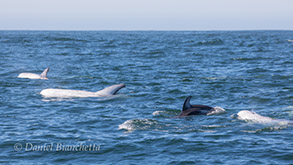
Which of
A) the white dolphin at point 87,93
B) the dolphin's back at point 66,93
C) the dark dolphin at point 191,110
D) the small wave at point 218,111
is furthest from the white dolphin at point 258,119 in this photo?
the dolphin's back at point 66,93

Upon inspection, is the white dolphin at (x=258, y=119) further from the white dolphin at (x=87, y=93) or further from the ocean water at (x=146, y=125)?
the white dolphin at (x=87, y=93)

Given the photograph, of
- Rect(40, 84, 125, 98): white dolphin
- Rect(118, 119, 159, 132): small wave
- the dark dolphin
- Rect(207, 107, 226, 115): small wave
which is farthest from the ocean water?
Rect(40, 84, 125, 98): white dolphin

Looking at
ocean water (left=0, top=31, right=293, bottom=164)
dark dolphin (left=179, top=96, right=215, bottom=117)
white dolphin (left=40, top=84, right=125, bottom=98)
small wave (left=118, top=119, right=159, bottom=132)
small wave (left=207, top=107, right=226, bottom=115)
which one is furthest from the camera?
white dolphin (left=40, top=84, right=125, bottom=98)

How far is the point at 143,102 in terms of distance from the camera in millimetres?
20500

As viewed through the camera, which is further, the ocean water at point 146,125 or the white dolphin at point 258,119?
the white dolphin at point 258,119

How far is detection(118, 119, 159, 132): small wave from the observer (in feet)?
48.8

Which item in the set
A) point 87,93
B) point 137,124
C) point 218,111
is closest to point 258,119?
point 218,111

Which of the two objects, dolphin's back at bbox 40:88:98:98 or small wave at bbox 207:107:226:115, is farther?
dolphin's back at bbox 40:88:98:98

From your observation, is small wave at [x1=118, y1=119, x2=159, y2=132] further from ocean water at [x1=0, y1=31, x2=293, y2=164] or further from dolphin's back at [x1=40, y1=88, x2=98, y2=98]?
dolphin's back at [x1=40, y1=88, x2=98, y2=98]

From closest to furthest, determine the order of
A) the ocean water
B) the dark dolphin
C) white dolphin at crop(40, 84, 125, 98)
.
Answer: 1. the ocean water
2. the dark dolphin
3. white dolphin at crop(40, 84, 125, 98)

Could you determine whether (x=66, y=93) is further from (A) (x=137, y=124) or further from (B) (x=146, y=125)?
(B) (x=146, y=125)

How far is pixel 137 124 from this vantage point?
15422 mm

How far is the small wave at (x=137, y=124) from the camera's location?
1488 centimetres

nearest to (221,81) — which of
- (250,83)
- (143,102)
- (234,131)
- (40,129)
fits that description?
(250,83)
